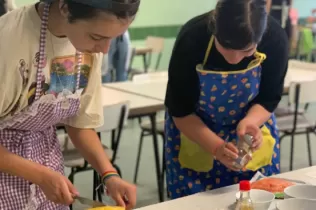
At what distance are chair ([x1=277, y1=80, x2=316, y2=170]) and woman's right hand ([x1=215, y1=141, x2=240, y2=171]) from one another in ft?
5.61

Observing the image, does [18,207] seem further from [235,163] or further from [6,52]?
[235,163]

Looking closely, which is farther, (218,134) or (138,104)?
(138,104)

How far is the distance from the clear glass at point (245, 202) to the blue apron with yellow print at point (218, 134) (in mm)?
410

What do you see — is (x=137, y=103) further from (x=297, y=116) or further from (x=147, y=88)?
(x=297, y=116)

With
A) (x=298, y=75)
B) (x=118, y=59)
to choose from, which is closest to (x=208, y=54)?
(x=298, y=75)

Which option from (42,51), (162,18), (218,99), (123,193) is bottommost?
(162,18)

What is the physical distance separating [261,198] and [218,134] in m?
0.42

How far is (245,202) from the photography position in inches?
57.1

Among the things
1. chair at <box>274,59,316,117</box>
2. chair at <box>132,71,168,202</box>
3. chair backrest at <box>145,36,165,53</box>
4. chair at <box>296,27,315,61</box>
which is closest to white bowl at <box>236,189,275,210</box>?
chair at <box>132,71,168,202</box>

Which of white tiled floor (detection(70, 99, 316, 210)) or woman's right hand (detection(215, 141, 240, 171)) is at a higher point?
woman's right hand (detection(215, 141, 240, 171))

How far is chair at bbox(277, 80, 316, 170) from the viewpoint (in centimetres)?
332

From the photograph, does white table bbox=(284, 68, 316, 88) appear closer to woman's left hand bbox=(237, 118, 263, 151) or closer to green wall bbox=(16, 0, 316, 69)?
woman's left hand bbox=(237, 118, 263, 151)

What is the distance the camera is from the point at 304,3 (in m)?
8.95

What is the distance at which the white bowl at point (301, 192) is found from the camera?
149 cm
